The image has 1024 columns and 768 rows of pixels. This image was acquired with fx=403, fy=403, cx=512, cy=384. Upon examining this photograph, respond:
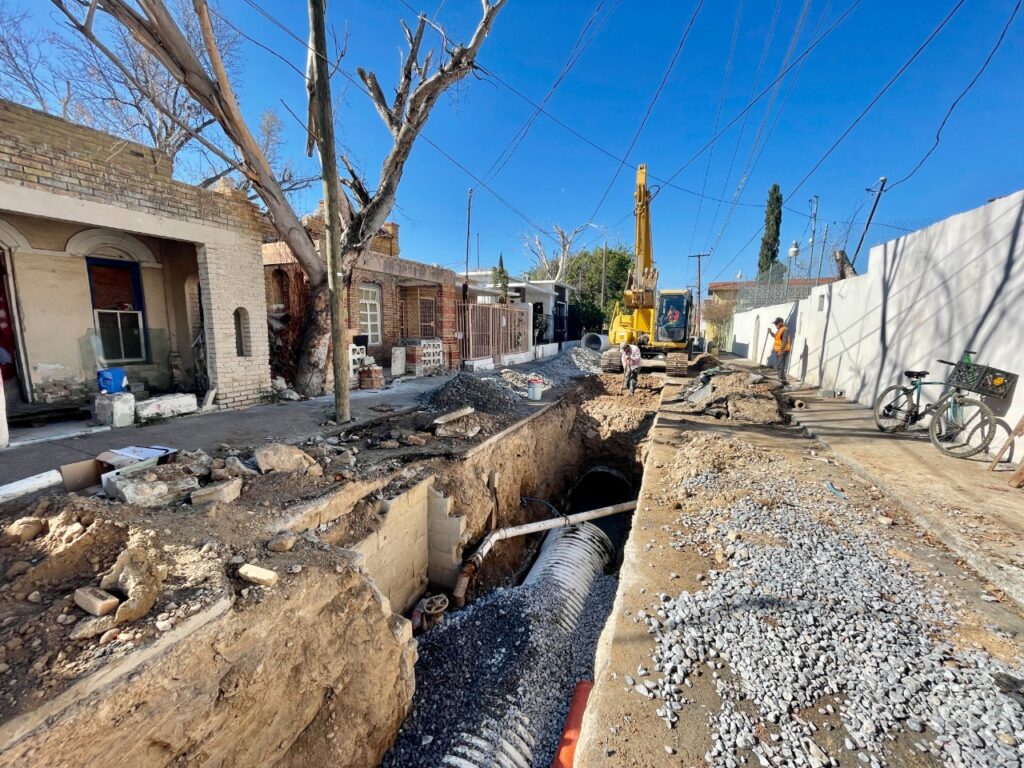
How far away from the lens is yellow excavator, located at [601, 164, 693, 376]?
43.2 feet

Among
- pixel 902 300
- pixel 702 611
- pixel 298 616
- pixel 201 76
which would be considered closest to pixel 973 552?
pixel 702 611

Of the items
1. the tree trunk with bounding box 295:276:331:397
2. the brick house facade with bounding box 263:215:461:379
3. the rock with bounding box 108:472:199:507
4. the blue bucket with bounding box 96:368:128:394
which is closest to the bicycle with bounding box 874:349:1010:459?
the rock with bounding box 108:472:199:507

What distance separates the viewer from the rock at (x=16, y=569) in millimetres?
2281

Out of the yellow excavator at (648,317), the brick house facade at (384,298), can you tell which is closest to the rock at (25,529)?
the brick house facade at (384,298)

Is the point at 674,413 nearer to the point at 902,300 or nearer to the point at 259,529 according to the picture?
the point at 902,300

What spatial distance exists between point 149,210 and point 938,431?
11565 millimetres

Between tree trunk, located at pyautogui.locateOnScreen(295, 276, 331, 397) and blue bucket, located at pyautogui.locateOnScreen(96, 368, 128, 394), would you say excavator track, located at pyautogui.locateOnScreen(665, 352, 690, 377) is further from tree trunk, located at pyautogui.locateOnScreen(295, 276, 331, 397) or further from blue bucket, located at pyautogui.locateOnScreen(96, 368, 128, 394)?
blue bucket, located at pyautogui.locateOnScreen(96, 368, 128, 394)

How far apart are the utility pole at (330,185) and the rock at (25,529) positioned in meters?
3.32

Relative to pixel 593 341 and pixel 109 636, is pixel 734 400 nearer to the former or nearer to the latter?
pixel 109 636

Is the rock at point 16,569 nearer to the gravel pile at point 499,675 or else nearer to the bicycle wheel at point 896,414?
the gravel pile at point 499,675

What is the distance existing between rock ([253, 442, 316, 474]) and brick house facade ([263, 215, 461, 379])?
16.2 feet

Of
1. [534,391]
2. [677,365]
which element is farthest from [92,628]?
[677,365]

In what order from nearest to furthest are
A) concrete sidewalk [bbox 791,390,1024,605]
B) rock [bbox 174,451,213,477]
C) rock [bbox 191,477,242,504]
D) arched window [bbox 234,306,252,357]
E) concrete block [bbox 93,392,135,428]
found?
concrete sidewalk [bbox 791,390,1024,605] < rock [bbox 191,477,242,504] < rock [bbox 174,451,213,477] < concrete block [bbox 93,392,135,428] < arched window [bbox 234,306,252,357]

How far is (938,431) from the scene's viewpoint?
18.3ft
